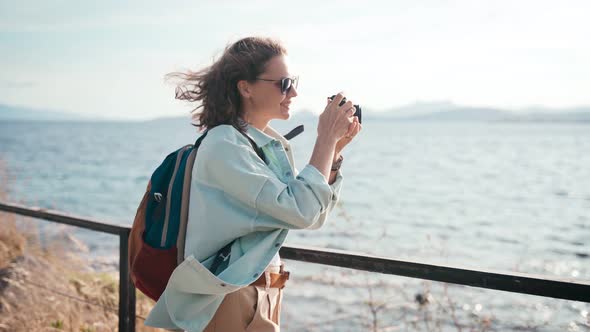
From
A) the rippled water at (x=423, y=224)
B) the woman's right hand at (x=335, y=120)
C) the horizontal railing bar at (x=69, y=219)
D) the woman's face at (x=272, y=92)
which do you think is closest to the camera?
the woman's right hand at (x=335, y=120)

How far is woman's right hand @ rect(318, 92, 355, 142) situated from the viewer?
1949 mm

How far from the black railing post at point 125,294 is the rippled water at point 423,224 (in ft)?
4.69

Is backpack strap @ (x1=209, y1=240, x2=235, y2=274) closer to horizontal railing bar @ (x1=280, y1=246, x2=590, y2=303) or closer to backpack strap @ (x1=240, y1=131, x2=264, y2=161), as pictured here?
backpack strap @ (x1=240, y1=131, x2=264, y2=161)

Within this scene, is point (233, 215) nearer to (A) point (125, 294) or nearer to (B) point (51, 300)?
(A) point (125, 294)

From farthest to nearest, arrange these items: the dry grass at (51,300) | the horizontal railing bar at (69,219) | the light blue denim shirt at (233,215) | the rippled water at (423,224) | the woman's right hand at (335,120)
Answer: the rippled water at (423,224)
the dry grass at (51,300)
the horizontal railing bar at (69,219)
the woman's right hand at (335,120)
the light blue denim shirt at (233,215)

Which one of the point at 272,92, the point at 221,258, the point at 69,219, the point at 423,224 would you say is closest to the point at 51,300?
the point at 69,219

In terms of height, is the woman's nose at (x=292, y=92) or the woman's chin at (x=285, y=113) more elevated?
the woman's nose at (x=292, y=92)

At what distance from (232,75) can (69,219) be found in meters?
2.11

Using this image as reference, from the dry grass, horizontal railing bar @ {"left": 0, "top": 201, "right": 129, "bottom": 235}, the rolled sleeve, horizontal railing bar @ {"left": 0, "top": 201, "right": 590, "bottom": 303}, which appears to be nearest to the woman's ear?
the rolled sleeve

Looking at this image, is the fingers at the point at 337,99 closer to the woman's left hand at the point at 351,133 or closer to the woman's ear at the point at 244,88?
the woman's left hand at the point at 351,133

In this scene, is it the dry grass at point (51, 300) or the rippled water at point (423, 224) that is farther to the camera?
the rippled water at point (423, 224)

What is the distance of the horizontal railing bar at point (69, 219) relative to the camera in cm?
332

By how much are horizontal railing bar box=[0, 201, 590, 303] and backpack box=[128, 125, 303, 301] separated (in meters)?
0.67

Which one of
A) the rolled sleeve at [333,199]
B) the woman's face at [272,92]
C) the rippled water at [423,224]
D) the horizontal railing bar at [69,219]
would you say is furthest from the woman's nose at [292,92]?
the horizontal railing bar at [69,219]
